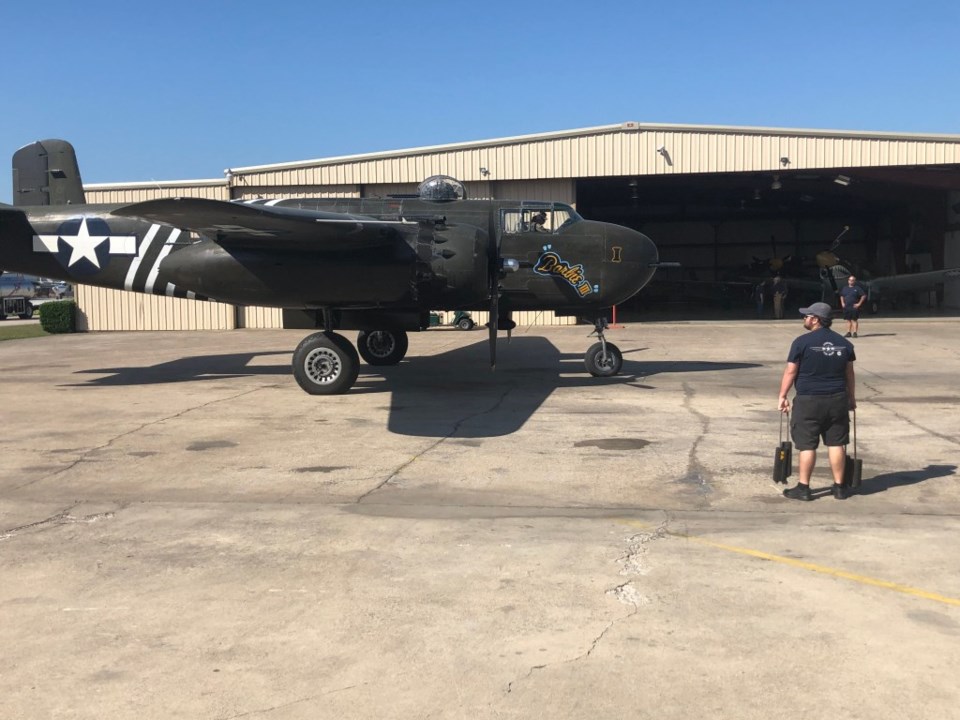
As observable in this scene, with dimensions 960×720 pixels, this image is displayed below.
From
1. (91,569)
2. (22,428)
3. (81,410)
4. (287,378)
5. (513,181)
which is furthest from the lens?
(513,181)

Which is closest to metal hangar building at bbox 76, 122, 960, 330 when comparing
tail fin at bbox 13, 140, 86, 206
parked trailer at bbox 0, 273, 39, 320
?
tail fin at bbox 13, 140, 86, 206

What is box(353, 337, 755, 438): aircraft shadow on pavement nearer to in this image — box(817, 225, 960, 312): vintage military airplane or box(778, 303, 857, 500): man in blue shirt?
box(778, 303, 857, 500): man in blue shirt

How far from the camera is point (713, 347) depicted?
22.4 m

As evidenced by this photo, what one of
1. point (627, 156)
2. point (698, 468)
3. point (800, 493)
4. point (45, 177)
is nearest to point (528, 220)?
point (698, 468)

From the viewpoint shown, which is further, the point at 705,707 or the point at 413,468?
the point at 413,468

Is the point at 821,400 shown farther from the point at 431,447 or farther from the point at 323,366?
the point at 323,366

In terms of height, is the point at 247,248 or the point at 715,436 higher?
the point at 247,248

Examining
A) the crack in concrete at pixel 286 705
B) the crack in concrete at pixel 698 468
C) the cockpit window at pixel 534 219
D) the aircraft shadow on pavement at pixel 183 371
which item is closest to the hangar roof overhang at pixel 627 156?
the aircraft shadow on pavement at pixel 183 371

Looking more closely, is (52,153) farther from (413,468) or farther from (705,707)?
(705,707)

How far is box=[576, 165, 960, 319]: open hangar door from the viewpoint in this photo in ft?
111

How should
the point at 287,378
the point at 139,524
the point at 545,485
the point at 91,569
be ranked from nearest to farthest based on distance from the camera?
the point at 91,569 < the point at 139,524 < the point at 545,485 < the point at 287,378

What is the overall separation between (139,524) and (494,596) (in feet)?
11.2

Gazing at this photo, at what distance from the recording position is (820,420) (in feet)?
24.1

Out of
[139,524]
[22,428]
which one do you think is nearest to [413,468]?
[139,524]
